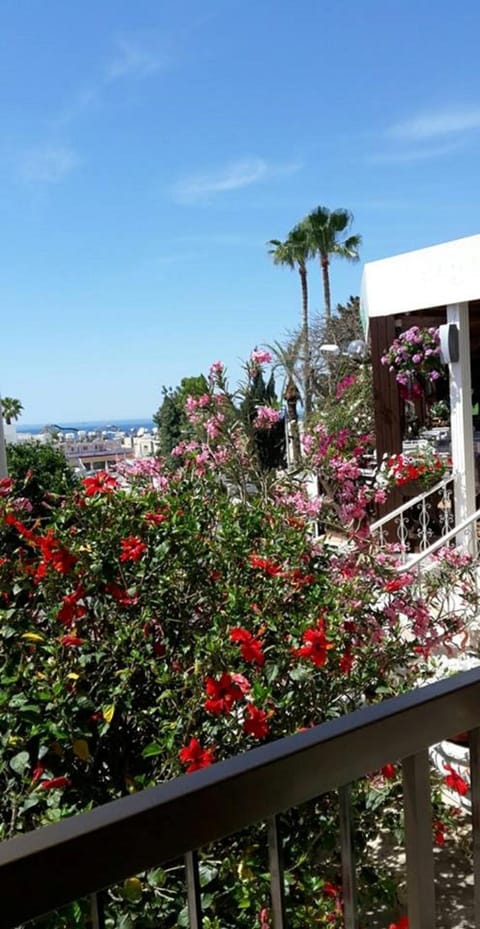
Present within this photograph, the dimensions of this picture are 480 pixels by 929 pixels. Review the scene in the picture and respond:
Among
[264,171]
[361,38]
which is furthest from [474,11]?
[264,171]

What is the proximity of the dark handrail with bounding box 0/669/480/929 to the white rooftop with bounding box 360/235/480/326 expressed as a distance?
6131mm

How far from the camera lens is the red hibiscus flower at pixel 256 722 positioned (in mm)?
2043

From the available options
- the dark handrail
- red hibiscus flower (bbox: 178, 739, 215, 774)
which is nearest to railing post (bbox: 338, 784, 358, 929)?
the dark handrail

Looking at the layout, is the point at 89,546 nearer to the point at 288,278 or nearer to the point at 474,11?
the point at 474,11

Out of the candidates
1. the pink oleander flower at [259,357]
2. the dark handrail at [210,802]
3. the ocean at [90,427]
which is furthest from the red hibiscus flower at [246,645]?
the ocean at [90,427]

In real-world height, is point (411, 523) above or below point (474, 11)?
below

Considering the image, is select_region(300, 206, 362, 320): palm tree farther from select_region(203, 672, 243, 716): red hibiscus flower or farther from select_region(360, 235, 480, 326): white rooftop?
select_region(203, 672, 243, 716): red hibiscus flower

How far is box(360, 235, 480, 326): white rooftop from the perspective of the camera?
6609 millimetres

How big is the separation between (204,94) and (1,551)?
33.9 feet

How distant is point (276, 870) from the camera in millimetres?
1011

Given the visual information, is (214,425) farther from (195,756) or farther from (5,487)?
(195,756)

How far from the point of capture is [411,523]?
25.3 feet

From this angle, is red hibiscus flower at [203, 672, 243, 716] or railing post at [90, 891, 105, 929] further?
red hibiscus flower at [203, 672, 243, 716]

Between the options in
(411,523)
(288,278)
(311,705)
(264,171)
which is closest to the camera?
(311,705)
